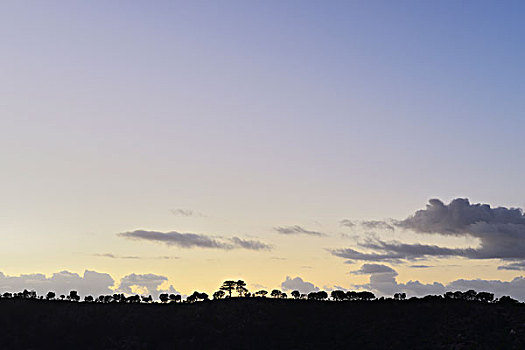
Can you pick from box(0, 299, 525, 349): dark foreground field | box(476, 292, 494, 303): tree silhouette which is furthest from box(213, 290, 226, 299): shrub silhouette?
box(476, 292, 494, 303): tree silhouette

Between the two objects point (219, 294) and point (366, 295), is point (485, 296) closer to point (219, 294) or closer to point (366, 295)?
point (366, 295)

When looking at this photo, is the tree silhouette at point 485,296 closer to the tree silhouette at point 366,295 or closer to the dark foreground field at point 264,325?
the dark foreground field at point 264,325

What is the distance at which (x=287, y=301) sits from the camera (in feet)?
496

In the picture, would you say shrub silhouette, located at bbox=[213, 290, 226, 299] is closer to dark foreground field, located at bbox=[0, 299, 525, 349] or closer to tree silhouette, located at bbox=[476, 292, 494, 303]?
dark foreground field, located at bbox=[0, 299, 525, 349]

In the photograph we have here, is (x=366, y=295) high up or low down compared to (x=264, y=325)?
up

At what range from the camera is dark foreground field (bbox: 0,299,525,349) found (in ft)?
406

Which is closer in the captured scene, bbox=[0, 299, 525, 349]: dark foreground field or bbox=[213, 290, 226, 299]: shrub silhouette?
bbox=[0, 299, 525, 349]: dark foreground field

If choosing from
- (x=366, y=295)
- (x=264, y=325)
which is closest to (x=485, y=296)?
(x=366, y=295)

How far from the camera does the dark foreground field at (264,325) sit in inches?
4870

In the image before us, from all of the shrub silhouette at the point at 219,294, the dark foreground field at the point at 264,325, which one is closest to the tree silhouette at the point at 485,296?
the dark foreground field at the point at 264,325

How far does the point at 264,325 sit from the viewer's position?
136375 mm

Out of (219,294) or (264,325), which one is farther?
(219,294)

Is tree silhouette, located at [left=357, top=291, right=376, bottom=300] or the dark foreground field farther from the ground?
tree silhouette, located at [left=357, top=291, right=376, bottom=300]

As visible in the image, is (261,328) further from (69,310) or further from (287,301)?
(69,310)
